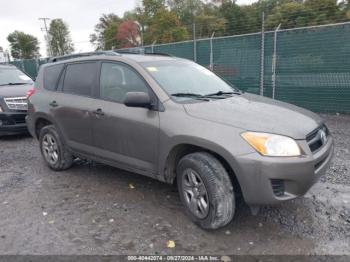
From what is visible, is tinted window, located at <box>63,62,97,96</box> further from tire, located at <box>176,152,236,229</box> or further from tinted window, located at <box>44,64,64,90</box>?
tire, located at <box>176,152,236,229</box>

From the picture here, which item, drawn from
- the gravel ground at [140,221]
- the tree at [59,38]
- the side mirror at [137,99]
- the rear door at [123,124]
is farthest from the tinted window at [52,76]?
the tree at [59,38]

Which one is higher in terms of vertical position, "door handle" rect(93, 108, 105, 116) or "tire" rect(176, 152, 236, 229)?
"door handle" rect(93, 108, 105, 116)

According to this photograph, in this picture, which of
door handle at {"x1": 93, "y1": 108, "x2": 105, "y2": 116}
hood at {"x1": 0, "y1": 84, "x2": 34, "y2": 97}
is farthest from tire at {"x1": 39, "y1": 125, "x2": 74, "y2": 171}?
hood at {"x1": 0, "y1": 84, "x2": 34, "y2": 97}

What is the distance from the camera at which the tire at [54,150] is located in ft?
17.1

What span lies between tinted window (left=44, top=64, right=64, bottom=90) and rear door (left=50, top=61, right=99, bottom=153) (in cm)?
16

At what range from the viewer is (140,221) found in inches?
146

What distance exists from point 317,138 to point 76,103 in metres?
3.07

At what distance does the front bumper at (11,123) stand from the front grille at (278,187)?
21.1 feet

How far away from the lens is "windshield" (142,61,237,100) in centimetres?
392

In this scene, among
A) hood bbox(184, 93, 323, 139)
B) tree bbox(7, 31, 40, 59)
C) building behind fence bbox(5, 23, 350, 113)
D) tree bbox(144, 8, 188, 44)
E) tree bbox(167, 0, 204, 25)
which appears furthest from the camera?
tree bbox(7, 31, 40, 59)

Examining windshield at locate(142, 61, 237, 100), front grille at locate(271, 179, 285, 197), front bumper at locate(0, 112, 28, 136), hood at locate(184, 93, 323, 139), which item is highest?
windshield at locate(142, 61, 237, 100)

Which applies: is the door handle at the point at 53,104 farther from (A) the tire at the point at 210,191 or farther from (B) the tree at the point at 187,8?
(B) the tree at the point at 187,8

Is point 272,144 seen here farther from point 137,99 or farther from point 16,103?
point 16,103

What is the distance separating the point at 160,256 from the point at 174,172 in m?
0.97
